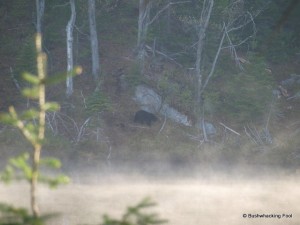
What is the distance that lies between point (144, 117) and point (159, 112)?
42.2 inches

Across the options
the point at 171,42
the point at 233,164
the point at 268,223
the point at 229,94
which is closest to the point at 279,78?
the point at 229,94

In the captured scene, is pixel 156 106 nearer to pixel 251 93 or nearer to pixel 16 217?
pixel 251 93

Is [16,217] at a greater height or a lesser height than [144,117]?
lesser

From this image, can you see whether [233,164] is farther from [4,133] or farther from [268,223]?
[4,133]

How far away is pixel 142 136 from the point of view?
24.1 meters

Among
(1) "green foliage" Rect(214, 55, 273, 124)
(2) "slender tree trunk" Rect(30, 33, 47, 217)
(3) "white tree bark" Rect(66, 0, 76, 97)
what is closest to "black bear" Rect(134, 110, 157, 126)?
(3) "white tree bark" Rect(66, 0, 76, 97)

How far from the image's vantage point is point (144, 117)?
82.7 ft

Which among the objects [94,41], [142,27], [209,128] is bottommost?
[209,128]

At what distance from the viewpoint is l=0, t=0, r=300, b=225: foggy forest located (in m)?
17.2

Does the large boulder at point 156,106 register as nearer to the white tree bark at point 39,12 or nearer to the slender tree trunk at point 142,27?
the slender tree trunk at point 142,27

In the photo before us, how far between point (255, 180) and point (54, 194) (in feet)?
28.8


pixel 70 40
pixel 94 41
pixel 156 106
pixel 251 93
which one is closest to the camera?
pixel 70 40

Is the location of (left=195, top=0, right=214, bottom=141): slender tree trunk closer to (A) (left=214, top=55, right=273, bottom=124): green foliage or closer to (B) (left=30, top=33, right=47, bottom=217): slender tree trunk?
(A) (left=214, top=55, right=273, bottom=124): green foliage

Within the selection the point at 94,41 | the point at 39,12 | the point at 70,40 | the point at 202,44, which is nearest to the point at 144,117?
the point at 94,41
